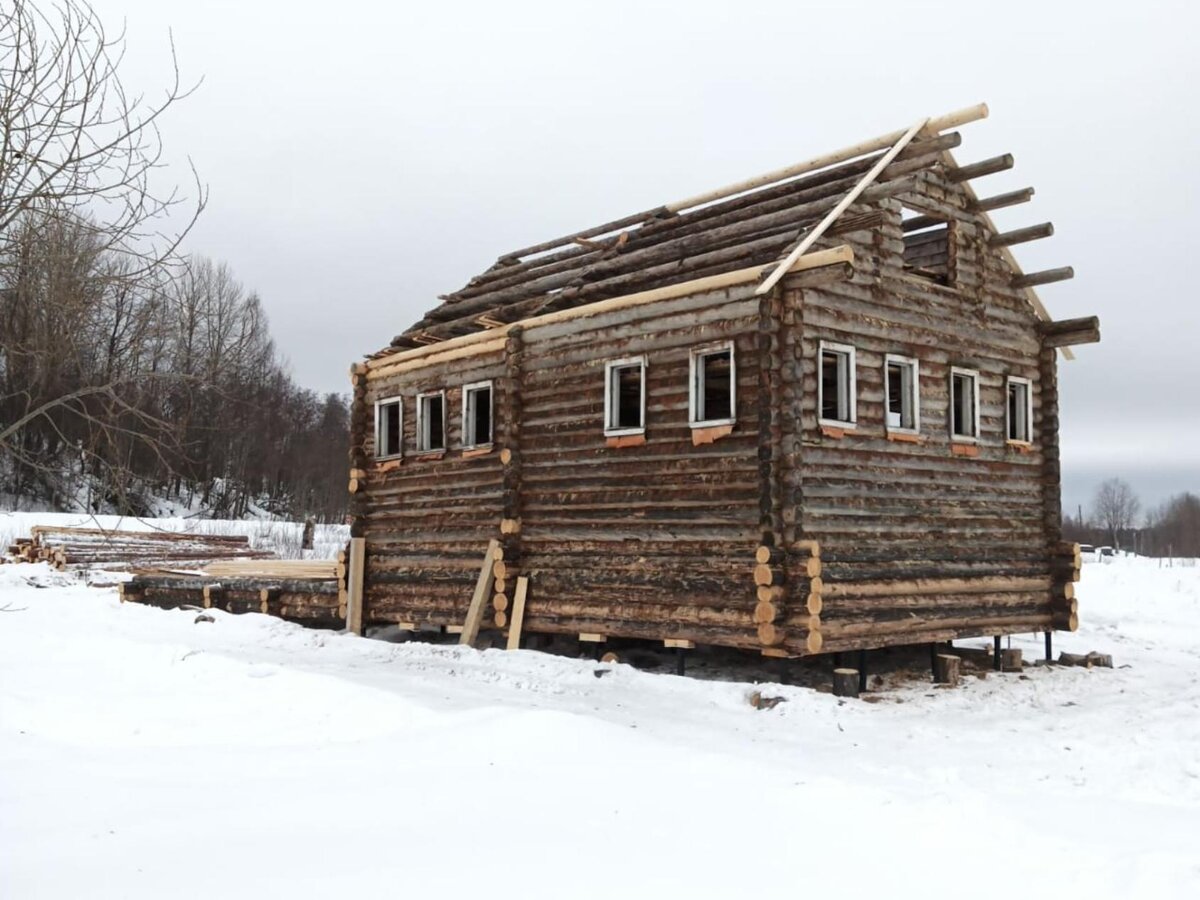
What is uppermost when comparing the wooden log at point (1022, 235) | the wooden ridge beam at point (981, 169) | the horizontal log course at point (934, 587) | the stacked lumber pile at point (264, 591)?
the wooden ridge beam at point (981, 169)

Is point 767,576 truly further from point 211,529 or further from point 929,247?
point 211,529

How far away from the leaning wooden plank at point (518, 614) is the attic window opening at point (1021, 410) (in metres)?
8.14

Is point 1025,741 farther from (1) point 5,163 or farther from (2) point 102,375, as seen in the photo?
(1) point 5,163

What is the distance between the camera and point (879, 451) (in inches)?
566

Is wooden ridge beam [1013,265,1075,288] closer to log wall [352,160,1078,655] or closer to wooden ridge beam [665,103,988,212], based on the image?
log wall [352,160,1078,655]

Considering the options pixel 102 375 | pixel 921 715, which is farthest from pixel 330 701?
pixel 921 715

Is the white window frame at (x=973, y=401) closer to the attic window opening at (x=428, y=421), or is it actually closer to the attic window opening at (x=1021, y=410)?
the attic window opening at (x=1021, y=410)

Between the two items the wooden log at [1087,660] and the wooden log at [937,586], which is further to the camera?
the wooden log at [1087,660]

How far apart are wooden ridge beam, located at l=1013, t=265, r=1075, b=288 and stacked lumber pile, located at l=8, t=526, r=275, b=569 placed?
→ 819 inches

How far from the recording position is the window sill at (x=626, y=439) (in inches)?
590

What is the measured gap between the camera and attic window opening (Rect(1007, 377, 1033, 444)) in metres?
16.9

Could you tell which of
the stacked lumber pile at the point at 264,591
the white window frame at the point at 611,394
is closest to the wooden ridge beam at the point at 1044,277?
the white window frame at the point at 611,394

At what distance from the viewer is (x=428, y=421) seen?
63.6 feet

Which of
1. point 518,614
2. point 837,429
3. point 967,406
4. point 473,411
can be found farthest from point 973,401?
point 473,411
